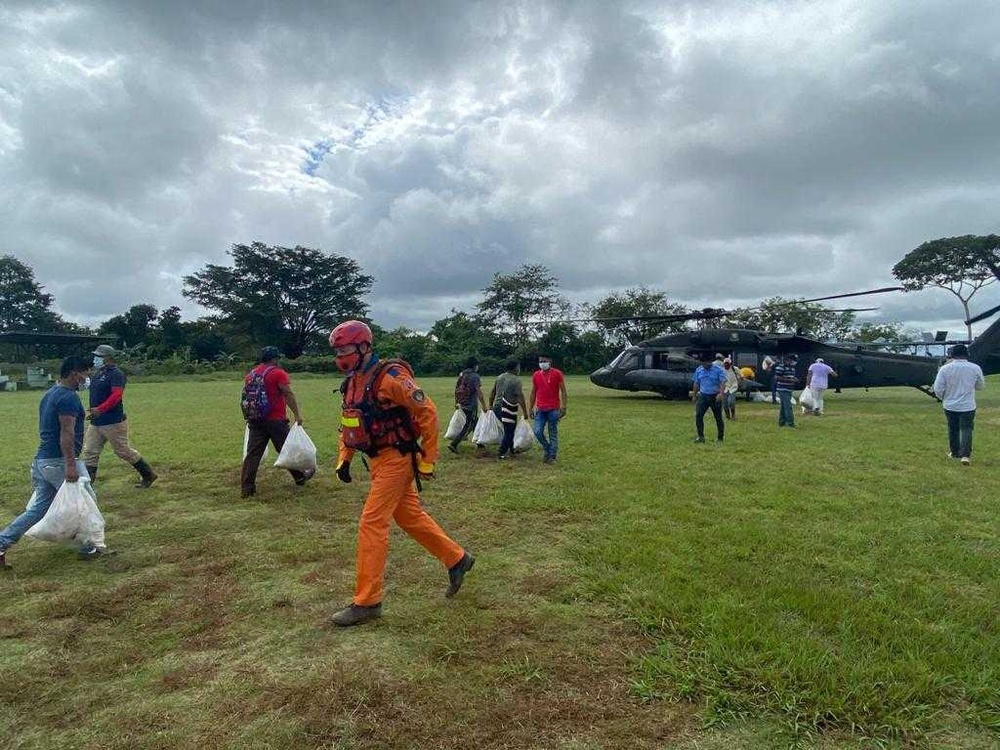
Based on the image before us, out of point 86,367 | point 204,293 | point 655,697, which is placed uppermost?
point 204,293

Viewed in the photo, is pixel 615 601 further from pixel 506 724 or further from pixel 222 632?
pixel 222 632

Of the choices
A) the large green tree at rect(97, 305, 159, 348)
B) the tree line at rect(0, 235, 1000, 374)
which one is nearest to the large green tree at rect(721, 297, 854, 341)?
the tree line at rect(0, 235, 1000, 374)

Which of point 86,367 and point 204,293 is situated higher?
point 204,293

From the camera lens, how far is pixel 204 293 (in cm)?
5547

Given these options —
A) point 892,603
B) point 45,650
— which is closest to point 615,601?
point 892,603

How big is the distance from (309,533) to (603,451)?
5435 millimetres

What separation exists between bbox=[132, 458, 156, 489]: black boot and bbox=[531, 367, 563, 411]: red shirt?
17.5 ft

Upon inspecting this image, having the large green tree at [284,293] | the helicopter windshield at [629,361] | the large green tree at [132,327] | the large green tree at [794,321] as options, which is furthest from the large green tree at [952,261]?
the large green tree at [132,327]

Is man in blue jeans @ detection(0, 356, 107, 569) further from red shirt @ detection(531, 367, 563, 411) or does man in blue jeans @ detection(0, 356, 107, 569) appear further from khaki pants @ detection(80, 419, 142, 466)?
red shirt @ detection(531, 367, 563, 411)

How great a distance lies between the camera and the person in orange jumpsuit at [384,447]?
3.54 meters

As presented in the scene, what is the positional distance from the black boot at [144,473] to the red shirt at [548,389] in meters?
5.33

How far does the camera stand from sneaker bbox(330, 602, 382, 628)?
339 cm

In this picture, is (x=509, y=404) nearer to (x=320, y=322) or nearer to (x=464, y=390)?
(x=464, y=390)

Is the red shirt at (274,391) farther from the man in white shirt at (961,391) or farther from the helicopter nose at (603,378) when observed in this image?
the helicopter nose at (603,378)
